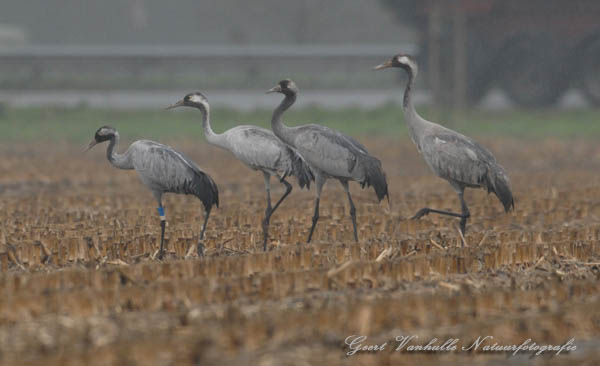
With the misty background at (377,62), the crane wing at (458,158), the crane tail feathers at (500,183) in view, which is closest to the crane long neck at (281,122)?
the crane wing at (458,158)

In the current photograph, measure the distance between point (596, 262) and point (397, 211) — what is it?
4.02m

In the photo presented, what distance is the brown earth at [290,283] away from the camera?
595cm

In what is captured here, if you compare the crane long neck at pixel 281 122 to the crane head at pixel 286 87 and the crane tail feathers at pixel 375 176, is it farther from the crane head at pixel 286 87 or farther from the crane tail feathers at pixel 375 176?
the crane tail feathers at pixel 375 176

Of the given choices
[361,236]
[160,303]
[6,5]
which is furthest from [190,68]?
[6,5]

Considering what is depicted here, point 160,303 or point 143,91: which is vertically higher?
point 143,91

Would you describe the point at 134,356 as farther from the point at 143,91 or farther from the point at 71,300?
the point at 143,91

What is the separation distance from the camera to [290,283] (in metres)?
7.47

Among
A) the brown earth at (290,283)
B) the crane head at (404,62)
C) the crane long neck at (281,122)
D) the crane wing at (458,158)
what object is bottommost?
the brown earth at (290,283)

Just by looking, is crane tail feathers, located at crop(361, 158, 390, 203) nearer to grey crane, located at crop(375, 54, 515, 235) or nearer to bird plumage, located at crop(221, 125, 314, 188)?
grey crane, located at crop(375, 54, 515, 235)

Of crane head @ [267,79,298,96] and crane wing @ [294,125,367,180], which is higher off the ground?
crane head @ [267,79,298,96]

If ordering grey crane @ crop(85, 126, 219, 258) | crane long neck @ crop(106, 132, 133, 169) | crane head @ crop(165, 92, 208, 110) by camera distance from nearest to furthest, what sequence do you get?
grey crane @ crop(85, 126, 219, 258)
crane long neck @ crop(106, 132, 133, 169)
crane head @ crop(165, 92, 208, 110)

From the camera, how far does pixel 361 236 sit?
10656 mm

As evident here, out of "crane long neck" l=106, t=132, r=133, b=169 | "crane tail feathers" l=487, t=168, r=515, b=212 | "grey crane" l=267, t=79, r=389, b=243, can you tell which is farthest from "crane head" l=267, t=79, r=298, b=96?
"crane tail feathers" l=487, t=168, r=515, b=212

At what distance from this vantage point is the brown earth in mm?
5945
